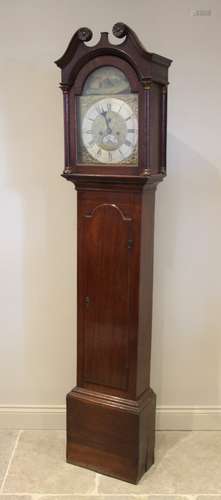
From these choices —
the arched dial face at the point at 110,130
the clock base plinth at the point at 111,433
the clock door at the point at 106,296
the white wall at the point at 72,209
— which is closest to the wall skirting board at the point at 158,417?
the white wall at the point at 72,209

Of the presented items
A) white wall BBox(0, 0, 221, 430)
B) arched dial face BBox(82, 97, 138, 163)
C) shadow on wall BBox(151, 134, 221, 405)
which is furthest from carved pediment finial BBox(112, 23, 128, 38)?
shadow on wall BBox(151, 134, 221, 405)

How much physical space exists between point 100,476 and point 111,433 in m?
0.22

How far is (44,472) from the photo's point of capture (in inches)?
94.0

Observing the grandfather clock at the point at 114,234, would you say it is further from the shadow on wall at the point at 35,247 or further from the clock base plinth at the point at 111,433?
the shadow on wall at the point at 35,247

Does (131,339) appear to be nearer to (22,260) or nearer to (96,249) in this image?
(96,249)

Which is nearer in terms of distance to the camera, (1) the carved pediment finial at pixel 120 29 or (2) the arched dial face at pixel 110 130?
(1) the carved pediment finial at pixel 120 29

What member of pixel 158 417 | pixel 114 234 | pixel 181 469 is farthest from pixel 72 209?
pixel 181 469

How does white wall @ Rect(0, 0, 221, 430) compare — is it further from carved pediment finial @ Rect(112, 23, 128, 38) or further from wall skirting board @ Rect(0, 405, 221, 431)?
carved pediment finial @ Rect(112, 23, 128, 38)

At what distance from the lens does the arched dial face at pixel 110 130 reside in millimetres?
2062

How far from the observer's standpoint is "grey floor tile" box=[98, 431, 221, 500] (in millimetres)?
2281

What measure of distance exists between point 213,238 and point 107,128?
2.66ft

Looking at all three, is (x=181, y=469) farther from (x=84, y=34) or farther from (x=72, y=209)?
(x=84, y=34)

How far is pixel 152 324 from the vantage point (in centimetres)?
263

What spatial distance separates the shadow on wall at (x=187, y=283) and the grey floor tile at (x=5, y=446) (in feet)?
2.58
